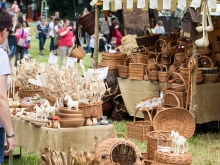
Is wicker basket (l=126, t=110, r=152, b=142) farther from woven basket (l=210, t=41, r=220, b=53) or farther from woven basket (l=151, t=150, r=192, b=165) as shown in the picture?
woven basket (l=151, t=150, r=192, b=165)

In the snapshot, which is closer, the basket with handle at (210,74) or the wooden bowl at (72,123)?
the wooden bowl at (72,123)

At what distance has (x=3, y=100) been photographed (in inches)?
140

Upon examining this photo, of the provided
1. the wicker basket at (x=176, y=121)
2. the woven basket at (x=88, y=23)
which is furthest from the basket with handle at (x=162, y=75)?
the woven basket at (x=88, y=23)

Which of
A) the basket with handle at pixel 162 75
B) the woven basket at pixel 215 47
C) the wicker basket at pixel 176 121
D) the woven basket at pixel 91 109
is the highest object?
the woven basket at pixel 215 47

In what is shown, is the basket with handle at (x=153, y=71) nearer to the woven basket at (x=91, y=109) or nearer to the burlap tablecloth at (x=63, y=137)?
the woven basket at (x=91, y=109)

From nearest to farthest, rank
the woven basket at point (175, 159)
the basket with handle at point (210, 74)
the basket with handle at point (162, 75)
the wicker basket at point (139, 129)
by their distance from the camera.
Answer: the woven basket at point (175, 159) → the wicker basket at point (139, 129) → the basket with handle at point (210, 74) → the basket with handle at point (162, 75)

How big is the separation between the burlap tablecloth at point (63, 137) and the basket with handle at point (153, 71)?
3.22 m

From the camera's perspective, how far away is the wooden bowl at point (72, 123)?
15.9 ft

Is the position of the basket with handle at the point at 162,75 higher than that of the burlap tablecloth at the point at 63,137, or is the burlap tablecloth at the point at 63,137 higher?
the basket with handle at the point at 162,75

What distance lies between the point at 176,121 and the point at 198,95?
766mm

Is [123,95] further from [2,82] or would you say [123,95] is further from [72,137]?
[2,82]

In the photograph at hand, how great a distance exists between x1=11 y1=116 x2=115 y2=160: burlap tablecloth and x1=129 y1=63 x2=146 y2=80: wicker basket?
341cm

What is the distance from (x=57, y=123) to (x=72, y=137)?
19cm

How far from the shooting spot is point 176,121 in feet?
22.5
